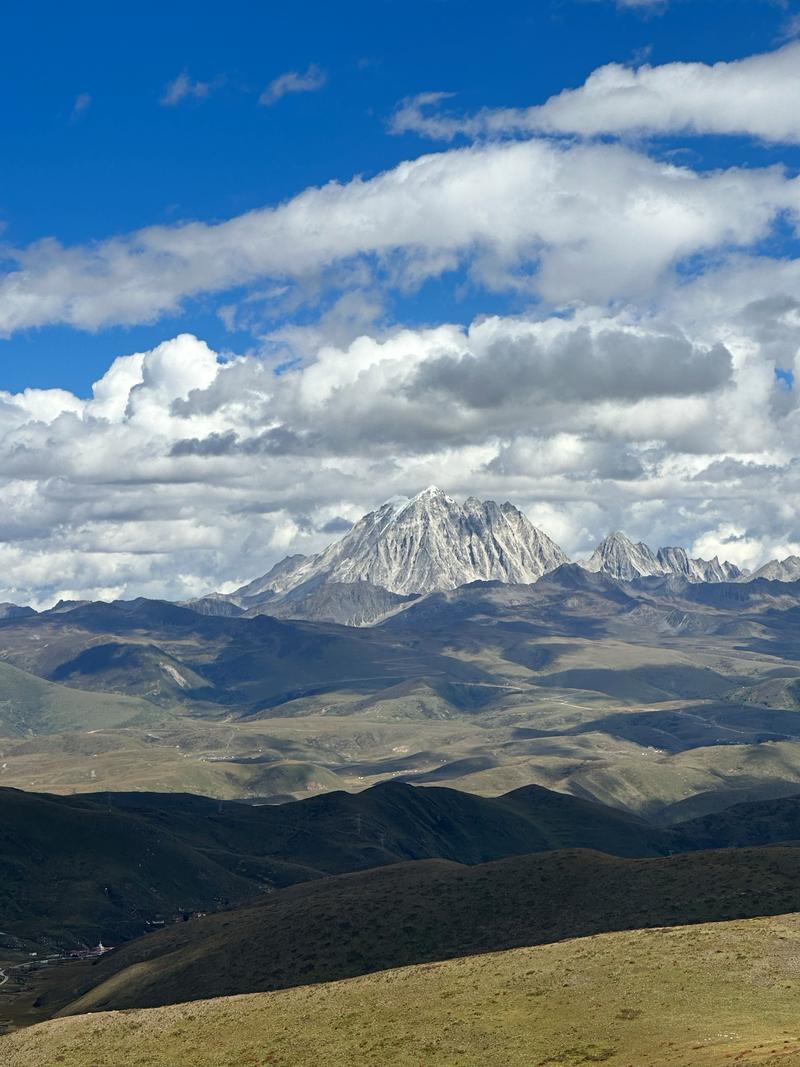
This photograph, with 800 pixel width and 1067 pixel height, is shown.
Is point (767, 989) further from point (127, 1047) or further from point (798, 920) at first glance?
point (127, 1047)

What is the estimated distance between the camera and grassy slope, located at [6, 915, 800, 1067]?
118 meters

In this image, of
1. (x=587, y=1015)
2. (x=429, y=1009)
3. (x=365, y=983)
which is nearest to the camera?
(x=587, y=1015)

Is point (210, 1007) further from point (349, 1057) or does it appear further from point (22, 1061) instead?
point (349, 1057)

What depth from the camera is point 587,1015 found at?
129250mm

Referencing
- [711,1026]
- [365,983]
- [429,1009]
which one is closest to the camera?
[711,1026]

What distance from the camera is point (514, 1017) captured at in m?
134

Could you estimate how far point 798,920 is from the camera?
161875 mm

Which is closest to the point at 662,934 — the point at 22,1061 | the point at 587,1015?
the point at 587,1015

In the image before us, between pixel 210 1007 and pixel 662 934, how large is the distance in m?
58.4

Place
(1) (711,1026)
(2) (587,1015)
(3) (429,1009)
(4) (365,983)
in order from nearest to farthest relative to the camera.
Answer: (1) (711,1026)
(2) (587,1015)
(3) (429,1009)
(4) (365,983)

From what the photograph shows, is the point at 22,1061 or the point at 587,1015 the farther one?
the point at 22,1061

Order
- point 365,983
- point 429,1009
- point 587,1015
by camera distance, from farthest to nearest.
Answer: point 365,983, point 429,1009, point 587,1015

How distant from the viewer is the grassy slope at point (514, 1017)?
388ft

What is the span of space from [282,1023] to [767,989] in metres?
55.6
